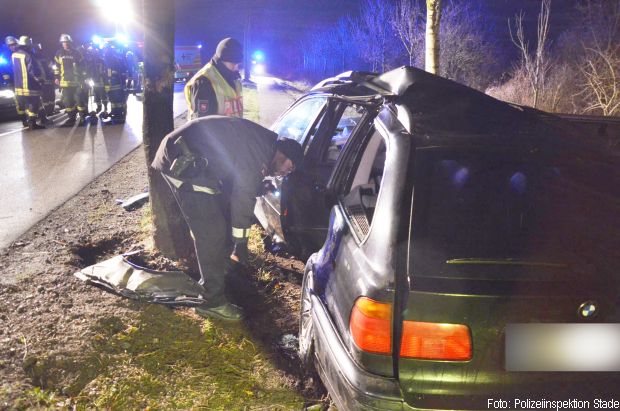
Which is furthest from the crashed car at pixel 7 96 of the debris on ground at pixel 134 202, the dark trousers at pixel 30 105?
the debris on ground at pixel 134 202

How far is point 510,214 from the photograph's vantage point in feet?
6.74

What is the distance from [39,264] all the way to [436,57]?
6.33 meters

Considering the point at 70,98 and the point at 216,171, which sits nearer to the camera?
the point at 216,171

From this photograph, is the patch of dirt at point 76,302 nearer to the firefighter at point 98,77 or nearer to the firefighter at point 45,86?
the firefighter at point 45,86

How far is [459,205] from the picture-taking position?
2.04m

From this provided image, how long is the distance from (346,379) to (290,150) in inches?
70.4

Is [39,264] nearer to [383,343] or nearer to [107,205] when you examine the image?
[107,205]

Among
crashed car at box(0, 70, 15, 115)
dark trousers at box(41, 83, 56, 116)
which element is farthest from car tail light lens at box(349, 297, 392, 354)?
crashed car at box(0, 70, 15, 115)

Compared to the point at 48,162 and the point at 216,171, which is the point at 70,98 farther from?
the point at 216,171

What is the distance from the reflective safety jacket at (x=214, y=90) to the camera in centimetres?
512

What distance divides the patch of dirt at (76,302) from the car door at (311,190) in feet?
1.63

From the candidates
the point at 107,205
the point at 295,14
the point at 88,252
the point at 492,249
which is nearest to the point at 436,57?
the point at 107,205

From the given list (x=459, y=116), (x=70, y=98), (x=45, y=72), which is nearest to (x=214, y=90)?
(x=459, y=116)

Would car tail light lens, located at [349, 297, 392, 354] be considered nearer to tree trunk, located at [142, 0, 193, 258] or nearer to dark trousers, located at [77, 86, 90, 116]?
tree trunk, located at [142, 0, 193, 258]
